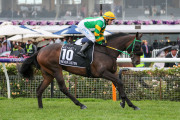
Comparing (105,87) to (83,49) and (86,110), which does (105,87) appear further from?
(86,110)

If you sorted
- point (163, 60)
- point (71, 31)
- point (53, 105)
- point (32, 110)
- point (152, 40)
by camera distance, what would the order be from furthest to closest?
point (152, 40)
point (71, 31)
point (163, 60)
point (53, 105)
point (32, 110)

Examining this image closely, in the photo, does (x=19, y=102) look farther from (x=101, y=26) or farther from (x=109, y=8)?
(x=109, y=8)

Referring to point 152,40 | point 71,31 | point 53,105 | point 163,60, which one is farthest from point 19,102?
point 152,40

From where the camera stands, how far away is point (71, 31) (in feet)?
55.8

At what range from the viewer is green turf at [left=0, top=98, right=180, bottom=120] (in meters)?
6.16

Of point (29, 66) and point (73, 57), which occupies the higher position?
point (73, 57)

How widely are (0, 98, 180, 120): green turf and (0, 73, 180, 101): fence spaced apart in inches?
12.0

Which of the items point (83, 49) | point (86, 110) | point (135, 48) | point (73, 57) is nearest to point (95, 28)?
point (83, 49)

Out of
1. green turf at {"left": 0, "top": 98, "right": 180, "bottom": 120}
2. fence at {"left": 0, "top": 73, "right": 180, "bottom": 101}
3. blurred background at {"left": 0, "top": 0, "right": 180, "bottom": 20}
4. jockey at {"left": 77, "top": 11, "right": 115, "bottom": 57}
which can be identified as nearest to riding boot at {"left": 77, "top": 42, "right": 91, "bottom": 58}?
jockey at {"left": 77, "top": 11, "right": 115, "bottom": 57}

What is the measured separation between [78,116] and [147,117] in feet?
3.33

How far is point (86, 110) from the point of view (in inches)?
277

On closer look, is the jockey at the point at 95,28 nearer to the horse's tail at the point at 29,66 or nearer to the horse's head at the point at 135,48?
the horse's head at the point at 135,48

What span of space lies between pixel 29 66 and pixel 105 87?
173 centimetres

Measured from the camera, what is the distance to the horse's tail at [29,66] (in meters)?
7.92
